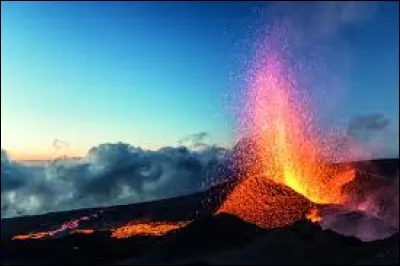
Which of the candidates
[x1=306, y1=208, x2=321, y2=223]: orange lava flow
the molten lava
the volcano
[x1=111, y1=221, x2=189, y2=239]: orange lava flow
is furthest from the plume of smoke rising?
the molten lava

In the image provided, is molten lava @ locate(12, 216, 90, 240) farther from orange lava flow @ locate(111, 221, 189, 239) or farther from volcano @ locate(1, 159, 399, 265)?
orange lava flow @ locate(111, 221, 189, 239)

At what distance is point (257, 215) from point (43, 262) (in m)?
25.1

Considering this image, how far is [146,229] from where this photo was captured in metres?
97.7

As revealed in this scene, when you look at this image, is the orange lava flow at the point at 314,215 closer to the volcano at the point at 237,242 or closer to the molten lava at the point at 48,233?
the volcano at the point at 237,242

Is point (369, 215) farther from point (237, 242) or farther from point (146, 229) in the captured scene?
point (146, 229)

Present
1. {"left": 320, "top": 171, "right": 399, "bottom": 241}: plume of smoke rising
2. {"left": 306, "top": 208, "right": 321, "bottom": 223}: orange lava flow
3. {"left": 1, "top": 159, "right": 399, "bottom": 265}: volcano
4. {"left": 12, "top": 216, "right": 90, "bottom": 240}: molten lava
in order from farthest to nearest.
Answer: {"left": 12, "top": 216, "right": 90, "bottom": 240}: molten lava
{"left": 306, "top": 208, "right": 321, "bottom": 223}: orange lava flow
{"left": 320, "top": 171, "right": 399, "bottom": 241}: plume of smoke rising
{"left": 1, "top": 159, "right": 399, "bottom": 265}: volcano

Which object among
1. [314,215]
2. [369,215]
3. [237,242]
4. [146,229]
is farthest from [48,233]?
[369,215]

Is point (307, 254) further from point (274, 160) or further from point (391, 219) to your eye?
point (274, 160)

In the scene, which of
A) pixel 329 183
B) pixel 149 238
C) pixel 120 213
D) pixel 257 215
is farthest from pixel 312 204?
pixel 120 213

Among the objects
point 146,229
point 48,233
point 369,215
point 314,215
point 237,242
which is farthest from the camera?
point 48,233

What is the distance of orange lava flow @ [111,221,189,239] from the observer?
93.6 metres

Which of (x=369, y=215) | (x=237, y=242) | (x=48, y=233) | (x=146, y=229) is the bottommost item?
(x=48, y=233)

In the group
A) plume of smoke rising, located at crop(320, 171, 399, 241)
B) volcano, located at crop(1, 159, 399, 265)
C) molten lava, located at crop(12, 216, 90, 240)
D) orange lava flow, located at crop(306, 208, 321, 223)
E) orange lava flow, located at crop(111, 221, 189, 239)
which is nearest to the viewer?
volcano, located at crop(1, 159, 399, 265)

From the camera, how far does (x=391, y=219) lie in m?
82.3
